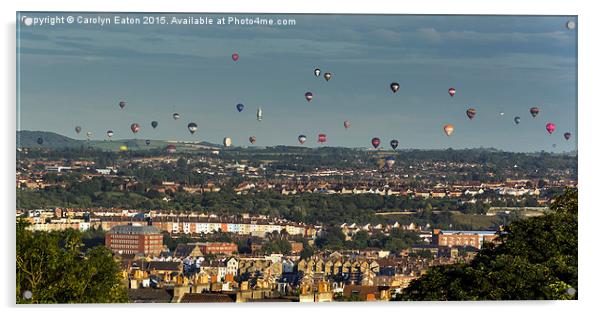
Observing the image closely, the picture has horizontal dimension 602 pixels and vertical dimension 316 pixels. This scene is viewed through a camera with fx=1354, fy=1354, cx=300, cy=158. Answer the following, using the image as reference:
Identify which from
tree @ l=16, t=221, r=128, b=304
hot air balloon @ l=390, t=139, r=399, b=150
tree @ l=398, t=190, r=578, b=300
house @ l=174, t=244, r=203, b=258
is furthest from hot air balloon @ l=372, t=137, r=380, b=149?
house @ l=174, t=244, r=203, b=258

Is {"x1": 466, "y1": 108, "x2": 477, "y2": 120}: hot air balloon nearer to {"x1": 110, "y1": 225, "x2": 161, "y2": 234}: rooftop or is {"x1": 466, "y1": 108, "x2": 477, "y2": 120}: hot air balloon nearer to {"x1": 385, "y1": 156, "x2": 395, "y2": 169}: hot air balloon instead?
{"x1": 385, "y1": 156, "x2": 395, "y2": 169}: hot air balloon

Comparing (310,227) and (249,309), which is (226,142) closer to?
(249,309)

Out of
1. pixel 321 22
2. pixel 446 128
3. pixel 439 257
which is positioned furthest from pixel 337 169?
pixel 321 22

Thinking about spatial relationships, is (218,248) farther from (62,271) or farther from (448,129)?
(62,271)

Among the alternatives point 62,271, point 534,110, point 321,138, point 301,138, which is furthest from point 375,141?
point 62,271

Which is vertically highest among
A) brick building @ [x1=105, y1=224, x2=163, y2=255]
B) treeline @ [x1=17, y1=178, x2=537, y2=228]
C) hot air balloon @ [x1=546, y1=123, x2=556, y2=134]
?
hot air balloon @ [x1=546, y1=123, x2=556, y2=134]

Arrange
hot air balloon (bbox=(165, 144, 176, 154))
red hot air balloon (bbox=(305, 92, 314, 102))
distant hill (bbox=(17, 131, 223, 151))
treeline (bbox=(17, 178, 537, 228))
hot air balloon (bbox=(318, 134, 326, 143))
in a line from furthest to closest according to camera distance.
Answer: treeline (bbox=(17, 178, 537, 228)) → hot air balloon (bbox=(165, 144, 176, 154)) → hot air balloon (bbox=(318, 134, 326, 143)) → red hot air balloon (bbox=(305, 92, 314, 102)) → distant hill (bbox=(17, 131, 223, 151))
